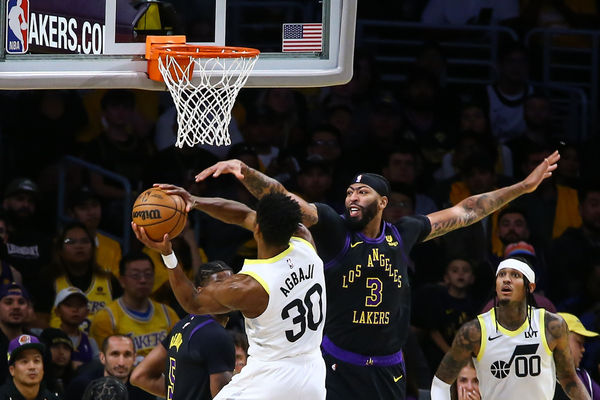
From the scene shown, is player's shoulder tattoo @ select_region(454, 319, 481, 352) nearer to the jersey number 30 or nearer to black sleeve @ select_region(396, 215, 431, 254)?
black sleeve @ select_region(396, 215, 431, 254)

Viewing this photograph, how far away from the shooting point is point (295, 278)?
701 centimetres

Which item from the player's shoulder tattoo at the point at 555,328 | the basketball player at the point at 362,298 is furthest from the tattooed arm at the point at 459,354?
the basketball player at the point at 362,298

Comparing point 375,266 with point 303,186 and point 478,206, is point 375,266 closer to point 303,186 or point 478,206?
point 478,206

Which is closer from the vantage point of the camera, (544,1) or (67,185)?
(67,185)

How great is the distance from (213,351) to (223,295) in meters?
1.32

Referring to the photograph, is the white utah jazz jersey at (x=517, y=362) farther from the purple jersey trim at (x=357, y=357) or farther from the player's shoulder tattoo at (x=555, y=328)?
the purple jersey trim at (x=357, y=357)

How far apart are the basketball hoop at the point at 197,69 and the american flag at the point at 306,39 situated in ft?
0.84

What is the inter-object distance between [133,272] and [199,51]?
3.22 meters

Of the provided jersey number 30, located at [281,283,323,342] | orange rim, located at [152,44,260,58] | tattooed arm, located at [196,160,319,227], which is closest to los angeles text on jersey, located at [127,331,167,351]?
tattooed arm, located at [196,160,319,227]

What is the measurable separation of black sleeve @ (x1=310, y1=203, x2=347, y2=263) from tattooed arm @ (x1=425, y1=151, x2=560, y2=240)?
86 centimetres

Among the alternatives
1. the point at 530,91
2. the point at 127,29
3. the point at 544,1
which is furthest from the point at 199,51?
the point at 544,1

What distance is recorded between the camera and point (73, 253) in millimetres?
11086

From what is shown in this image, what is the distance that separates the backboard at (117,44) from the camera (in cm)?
783

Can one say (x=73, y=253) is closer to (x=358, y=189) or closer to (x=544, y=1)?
(x=358, y=189)
